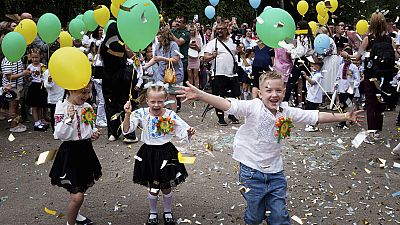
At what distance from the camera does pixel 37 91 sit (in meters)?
9.71

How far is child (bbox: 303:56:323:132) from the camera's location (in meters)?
9.66

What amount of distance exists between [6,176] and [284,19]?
13.5 feet

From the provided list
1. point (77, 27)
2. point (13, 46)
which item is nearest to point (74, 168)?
point (13, 46)

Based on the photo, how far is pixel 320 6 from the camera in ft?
40.5

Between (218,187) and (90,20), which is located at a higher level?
(90,20)

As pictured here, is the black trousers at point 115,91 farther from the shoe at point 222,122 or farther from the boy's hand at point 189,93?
the boy's hand at point 189,93

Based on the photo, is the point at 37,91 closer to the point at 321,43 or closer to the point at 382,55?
the point at 321,43

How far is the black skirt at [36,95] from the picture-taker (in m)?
9.69

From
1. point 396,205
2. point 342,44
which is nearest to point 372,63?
point 396,205

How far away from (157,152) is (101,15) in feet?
14.0

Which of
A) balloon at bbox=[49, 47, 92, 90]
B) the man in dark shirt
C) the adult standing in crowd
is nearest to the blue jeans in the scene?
balloon at bbox=[49, 47, 92, 90]

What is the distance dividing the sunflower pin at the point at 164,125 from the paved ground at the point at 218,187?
0.93 m

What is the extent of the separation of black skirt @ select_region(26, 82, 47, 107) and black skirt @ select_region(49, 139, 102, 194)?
205 inches

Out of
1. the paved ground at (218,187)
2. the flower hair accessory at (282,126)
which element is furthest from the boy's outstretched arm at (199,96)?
the paved ground at (218,187)
